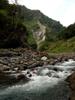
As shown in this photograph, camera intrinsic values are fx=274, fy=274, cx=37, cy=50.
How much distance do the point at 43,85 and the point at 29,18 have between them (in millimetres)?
139090

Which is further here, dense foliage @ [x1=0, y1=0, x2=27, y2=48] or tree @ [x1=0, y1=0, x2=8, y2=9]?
tree @ [x1=0, y1=0, x2=8, y2=9]

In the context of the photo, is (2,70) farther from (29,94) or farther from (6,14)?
(6,14)

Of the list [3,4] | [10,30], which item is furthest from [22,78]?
[3,4]

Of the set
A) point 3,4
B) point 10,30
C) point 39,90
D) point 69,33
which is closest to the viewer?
point 39,90

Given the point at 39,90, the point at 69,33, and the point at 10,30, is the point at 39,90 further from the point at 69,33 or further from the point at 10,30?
the point at 69,33

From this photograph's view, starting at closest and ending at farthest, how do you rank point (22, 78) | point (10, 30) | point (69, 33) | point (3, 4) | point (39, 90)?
point (39, 90) → point (22, 78) → point (10, 30) → point (3, 4) → point (69, 33)

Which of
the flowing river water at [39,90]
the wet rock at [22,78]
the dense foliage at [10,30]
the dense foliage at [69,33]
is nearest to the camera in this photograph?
the flowing river water at [39,90]

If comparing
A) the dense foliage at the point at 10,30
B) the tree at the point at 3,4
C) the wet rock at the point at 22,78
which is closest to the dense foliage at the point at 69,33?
the dense foliage at the point at 10,30

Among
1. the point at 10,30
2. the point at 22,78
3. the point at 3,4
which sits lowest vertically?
the point at 22,78

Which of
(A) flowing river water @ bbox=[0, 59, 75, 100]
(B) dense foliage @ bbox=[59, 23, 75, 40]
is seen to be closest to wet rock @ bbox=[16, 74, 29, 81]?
(A) flowing river water @ bbox=[0, 59, 75, 100]

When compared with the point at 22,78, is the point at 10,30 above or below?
above

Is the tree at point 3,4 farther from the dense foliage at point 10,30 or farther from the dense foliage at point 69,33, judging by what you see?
the dense foliage at point 69,33

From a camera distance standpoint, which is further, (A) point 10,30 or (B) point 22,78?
(A) point 10,30

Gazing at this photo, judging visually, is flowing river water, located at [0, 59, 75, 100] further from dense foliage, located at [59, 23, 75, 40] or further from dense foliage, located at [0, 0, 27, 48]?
dense foliage, located at [59, 23, 75, 40]
